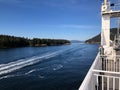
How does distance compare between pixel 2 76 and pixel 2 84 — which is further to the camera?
pixel 2 76

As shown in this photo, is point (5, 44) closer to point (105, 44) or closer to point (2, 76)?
point (2, 76)

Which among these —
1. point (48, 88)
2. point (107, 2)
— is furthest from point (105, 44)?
point (48, 88)

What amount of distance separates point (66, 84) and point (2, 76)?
506cm

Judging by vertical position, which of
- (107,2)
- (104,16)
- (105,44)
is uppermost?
(107,2)

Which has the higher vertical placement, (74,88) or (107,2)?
(107,2)

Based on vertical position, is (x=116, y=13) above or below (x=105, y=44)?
above

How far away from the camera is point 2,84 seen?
1078 centimetres

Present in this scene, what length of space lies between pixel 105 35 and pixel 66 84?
4.10 meters

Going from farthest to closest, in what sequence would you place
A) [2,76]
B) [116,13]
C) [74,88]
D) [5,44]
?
[5,44] → [2,76] → [74,88] → [116,13]

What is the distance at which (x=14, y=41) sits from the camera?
7038cm

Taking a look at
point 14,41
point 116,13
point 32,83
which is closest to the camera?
point 116,13

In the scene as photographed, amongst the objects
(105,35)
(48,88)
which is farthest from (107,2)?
(48,88)

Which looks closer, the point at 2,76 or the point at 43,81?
the point at 43,81

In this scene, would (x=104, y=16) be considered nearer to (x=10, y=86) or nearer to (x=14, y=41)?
(x=10, y=86)
